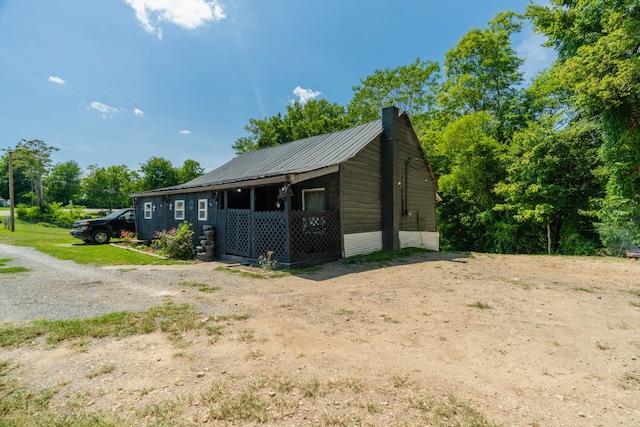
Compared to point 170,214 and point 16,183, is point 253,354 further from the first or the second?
point 16,183

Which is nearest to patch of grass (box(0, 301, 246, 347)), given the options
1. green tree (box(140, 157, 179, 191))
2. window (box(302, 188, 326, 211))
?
window (box(302, 188, 326, 211))

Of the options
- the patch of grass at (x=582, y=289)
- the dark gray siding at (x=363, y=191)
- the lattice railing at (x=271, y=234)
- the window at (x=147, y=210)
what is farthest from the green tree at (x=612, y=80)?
the window at (x=147, y=210)

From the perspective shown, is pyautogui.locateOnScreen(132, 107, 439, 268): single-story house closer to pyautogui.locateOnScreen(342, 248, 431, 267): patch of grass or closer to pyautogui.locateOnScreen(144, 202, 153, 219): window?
pyautogui.locateOnScreen(144, 202, 153, 219): window

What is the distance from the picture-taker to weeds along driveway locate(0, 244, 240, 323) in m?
4.79

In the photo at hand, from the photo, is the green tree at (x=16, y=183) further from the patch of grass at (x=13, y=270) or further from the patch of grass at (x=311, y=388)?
the patch of grass at (x=311, y=388)

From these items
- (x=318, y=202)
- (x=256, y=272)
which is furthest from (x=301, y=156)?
(x=256, y=272)

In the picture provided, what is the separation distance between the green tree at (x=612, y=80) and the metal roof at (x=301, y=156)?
325 inches

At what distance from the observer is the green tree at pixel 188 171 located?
35875 millimetres

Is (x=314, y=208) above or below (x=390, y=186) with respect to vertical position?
below

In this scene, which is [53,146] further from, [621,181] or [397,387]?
[621,181]

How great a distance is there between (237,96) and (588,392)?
21.6 metres

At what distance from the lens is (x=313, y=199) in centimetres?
1179

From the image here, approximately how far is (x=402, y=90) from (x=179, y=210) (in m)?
23.1

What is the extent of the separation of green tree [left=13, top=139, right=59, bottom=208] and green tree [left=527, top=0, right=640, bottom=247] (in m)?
44.4
